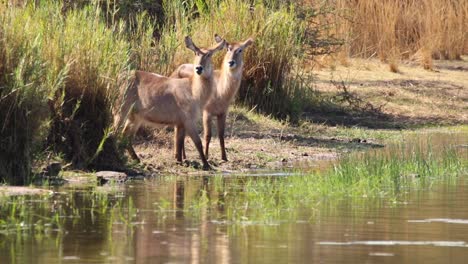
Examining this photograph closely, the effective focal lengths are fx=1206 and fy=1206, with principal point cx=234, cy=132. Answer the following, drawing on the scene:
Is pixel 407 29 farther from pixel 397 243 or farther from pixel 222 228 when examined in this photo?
pixel 397 243

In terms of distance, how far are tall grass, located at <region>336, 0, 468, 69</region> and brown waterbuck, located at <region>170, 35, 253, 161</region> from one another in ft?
30.1

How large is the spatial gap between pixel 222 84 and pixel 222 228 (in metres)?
5.99

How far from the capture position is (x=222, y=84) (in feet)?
46.0

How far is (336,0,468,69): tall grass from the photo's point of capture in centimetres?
2400

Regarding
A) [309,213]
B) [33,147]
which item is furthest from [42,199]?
[309,213]

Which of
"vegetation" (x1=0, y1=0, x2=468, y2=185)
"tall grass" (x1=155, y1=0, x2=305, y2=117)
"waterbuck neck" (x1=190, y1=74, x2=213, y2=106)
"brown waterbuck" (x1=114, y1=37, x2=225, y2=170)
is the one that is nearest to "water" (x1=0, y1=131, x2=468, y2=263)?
"vegetation" (x1=0, y1=0, x2=468, y2=185)

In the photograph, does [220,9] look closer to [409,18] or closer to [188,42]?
[188,42]

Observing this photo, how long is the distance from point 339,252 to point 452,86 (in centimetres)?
1491

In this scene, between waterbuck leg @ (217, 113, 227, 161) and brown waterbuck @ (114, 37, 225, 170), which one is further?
waterbuck leg @ (217, 113, 227, 161)

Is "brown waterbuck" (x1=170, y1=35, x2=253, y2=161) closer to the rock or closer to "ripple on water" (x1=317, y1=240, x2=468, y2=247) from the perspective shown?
the rock

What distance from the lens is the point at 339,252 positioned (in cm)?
725

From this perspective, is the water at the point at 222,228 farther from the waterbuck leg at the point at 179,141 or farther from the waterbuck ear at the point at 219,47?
the waterbuck ear at the point at 219,47

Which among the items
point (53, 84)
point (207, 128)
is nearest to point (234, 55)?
point (207, 128)

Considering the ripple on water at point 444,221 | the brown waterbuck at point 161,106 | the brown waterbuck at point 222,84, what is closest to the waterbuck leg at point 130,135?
the brown waterbuck at point 161,106
